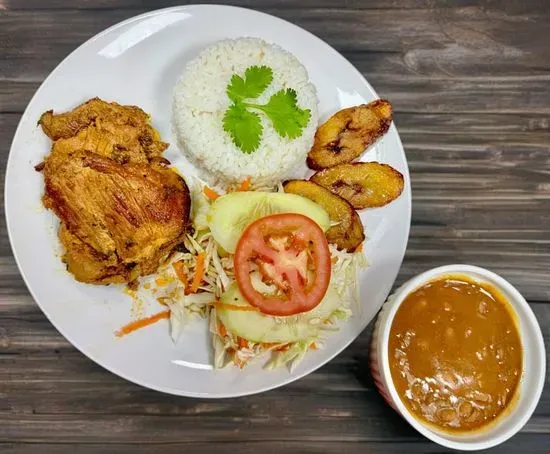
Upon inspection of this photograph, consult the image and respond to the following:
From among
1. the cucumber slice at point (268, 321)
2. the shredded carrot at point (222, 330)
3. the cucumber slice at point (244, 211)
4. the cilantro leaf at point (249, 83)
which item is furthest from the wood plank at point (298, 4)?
the shredded carrot at point (222, 330)

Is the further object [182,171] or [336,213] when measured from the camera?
[182,171]

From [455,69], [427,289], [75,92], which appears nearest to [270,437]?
[427,289]

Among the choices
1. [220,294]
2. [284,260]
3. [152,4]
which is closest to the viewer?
[284,260]

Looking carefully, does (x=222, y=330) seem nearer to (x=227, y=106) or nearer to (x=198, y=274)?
(x=198, y=274)

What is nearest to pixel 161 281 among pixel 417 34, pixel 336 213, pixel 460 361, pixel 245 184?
pixel 245 184

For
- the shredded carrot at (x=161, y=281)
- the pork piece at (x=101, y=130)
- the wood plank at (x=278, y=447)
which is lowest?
the wood plank at (x=278, y=447)

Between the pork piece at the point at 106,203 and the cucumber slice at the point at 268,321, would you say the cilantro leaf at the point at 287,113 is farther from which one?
the cucumber slice at the point at 268,321
